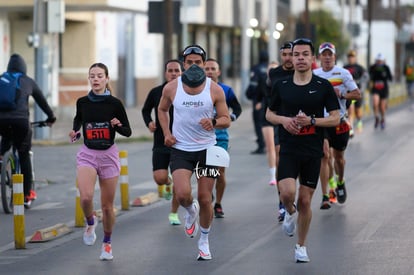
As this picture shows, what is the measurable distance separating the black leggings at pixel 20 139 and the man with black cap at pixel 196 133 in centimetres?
451

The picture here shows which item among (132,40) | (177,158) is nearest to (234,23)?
(132,40)

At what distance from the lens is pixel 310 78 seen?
428 inches

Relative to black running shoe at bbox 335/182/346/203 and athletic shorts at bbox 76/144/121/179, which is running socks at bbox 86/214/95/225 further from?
black running shoe at bbox 335/182/346/203

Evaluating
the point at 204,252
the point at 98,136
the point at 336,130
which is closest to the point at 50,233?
the point at 98,136

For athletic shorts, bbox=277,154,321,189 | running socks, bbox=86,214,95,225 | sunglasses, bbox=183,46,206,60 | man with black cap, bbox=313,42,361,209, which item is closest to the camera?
athletic shorts, bbox=277,154,321,189

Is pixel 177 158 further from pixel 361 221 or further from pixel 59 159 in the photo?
pixel 59 159

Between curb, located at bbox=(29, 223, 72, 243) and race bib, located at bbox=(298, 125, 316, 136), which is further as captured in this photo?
curb, located at bbox=(29, 223, 72, 243)

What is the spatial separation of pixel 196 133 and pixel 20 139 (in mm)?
4840

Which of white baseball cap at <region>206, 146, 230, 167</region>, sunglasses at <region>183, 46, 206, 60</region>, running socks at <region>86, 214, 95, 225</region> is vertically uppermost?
sunglasses at <region>183, 46, 206, 60</region>

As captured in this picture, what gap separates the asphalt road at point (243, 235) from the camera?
10719 mm

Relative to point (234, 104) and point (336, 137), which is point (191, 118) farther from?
point (336, 137)

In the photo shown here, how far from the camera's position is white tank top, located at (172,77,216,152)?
1095 centimetres

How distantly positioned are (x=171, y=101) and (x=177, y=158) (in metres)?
0.52

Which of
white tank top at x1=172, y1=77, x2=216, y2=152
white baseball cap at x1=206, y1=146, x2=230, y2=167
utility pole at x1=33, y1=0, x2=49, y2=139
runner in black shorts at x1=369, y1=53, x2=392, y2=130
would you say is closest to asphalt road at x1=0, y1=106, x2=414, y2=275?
white baseball cap at x1=206, y1=146, x2=230, y2=167
